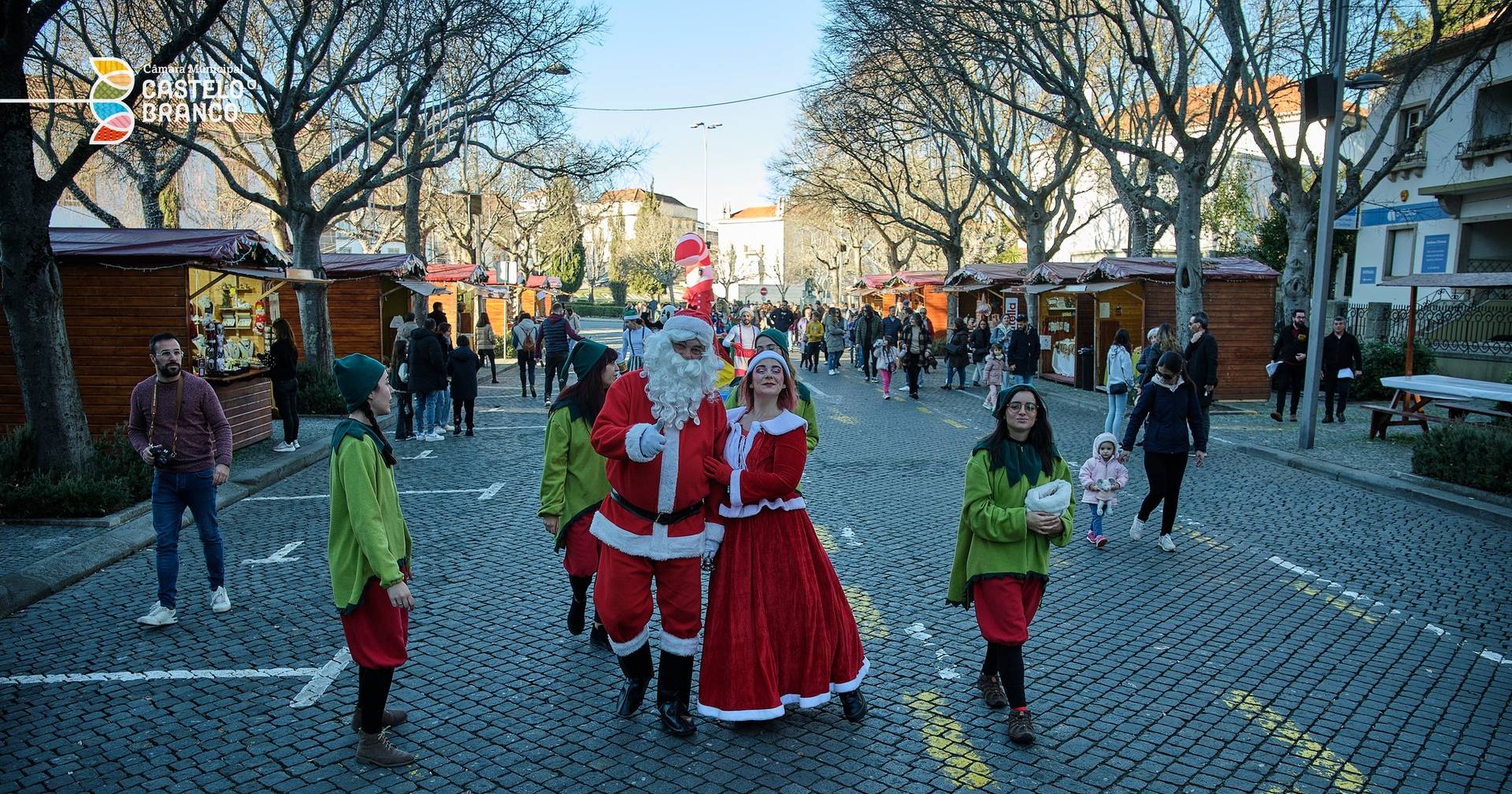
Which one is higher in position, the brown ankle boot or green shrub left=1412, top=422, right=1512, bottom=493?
green shrub left=1412, top=422, right=1512, bottom=493

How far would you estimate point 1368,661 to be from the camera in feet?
17.5

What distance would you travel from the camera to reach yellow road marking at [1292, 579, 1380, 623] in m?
6.12

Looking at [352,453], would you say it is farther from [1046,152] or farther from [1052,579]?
[1046,152]

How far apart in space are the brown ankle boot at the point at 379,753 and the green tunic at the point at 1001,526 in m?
2.60

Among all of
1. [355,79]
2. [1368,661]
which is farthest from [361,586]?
[355,79]

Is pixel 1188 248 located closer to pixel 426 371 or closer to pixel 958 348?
pixel 958 348

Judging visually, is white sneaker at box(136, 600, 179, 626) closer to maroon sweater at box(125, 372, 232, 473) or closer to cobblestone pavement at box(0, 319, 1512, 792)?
cobblestone pavement at box(0, 319, 1512, 792)

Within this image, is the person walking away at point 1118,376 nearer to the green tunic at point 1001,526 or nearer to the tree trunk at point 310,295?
the green tunic at point 1001,526

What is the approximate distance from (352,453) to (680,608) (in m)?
1.50

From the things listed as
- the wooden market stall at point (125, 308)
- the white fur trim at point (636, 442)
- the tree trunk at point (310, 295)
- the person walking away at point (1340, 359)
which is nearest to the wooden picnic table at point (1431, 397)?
the person walking away at point (1340, 359)

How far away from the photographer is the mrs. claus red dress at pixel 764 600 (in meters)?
4.15

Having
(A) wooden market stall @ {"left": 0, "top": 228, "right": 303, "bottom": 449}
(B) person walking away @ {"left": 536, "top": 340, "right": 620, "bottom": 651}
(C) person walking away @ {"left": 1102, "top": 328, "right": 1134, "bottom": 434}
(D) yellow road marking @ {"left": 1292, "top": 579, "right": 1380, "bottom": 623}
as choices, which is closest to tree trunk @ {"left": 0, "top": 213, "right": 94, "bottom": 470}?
(A) wooden market stall @ {"left": 0, "top": 228, "right": 303, "bottom": 449}

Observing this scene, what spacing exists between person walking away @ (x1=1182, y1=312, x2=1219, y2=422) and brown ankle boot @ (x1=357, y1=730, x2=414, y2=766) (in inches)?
397

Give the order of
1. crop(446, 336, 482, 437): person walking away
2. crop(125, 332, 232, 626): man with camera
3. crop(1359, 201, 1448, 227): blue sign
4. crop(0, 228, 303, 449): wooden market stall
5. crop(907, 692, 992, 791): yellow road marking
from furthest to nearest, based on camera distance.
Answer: crop(1359, 201, 1448, 227): blue sign
crop(446, 336, 482, 437): person walking away
crop(0, 228, 303, 449): wooden market stall
crop(125, 332, 232, 626): man with camera
crop(907, 692, 992, 791): yellow road marking
